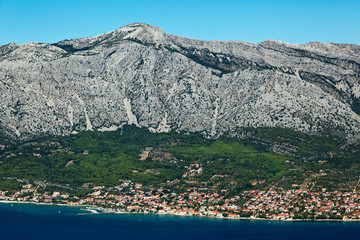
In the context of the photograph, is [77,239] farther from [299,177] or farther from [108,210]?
[299,177]

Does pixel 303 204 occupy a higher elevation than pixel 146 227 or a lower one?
higher

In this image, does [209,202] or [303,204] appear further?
[209,202]

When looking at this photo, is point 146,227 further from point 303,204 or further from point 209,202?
point 303,204

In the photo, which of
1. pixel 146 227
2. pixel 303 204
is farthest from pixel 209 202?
pixel 146 227

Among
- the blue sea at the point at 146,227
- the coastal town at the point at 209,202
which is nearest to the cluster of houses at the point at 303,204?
the coastal town at the point at 209,202

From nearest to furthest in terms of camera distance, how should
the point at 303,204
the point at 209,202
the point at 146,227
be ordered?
the point at 146,227 → the point at 303,204 → the point at 209,202

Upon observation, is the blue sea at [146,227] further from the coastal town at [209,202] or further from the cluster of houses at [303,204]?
the cluster of houses at [303,204]

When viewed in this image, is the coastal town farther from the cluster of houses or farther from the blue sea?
the blue sea

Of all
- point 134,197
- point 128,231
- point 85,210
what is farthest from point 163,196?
point 128,231
